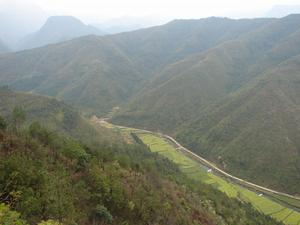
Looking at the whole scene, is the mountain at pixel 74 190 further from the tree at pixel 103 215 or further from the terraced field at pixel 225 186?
the terraced field at pixel 225 186

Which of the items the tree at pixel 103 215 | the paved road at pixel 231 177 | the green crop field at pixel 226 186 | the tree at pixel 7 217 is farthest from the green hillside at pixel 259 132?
the tree at pixel 7 217

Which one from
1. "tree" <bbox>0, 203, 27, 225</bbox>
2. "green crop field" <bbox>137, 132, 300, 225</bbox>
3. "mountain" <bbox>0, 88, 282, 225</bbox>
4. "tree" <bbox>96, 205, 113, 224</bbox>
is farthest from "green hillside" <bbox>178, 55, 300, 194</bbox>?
"tree" <bbox>0, 203, 27, 225</bbox>

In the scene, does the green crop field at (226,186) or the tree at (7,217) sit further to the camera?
the green crop field at (226,186)

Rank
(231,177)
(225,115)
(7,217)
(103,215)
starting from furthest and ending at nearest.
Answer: (225,115), (231,177), (103,215), (7,217)

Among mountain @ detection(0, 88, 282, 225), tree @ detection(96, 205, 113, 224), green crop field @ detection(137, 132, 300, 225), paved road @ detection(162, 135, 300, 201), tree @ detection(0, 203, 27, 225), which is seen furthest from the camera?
paved road @ detection(162, 135, 300, 201)

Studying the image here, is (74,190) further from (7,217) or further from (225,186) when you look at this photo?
(225,186)

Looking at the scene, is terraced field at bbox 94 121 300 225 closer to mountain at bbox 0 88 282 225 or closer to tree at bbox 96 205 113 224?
mountain at bbox 0 88 282 225

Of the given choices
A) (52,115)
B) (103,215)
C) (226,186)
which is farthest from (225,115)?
(103,215)

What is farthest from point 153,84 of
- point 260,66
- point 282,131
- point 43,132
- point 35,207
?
point 35,207

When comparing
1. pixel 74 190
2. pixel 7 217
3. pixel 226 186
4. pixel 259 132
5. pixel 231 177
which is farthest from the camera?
pixel 259 132
